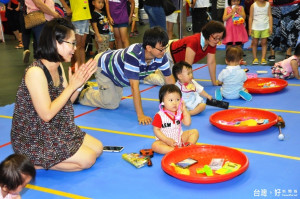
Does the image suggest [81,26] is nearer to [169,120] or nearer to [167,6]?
[167,6]

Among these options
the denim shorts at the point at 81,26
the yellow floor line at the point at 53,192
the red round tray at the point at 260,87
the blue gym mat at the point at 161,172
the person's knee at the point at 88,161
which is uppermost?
the denim shorts at the point at 81,26

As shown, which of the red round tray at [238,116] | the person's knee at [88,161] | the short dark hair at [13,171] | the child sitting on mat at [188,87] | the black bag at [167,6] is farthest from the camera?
the black bag at [167,6]

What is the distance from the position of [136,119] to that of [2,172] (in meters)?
2.27

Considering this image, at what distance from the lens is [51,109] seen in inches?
106

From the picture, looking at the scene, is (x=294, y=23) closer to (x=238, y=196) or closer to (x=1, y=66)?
(x=238, y=196)

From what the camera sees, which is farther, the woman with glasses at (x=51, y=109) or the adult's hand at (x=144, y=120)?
the adult's hand at (x=144, y=120)

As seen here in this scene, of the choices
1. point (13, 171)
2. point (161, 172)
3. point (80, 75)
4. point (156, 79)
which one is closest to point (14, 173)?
point (13, 171)

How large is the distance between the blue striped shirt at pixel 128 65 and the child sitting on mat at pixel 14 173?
2142 mm

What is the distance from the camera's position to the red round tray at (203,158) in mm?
2557

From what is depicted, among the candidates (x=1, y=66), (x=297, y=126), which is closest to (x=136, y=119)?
(x=297, y=126)

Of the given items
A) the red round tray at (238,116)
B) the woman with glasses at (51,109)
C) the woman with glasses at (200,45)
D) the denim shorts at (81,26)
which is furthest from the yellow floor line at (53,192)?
the denim shorts at (81,26)

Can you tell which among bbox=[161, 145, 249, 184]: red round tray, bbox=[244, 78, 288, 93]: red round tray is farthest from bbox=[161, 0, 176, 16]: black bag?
bbox=[161, 145, 249, 184]: red round tray

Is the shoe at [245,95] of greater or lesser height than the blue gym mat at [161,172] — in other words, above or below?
above

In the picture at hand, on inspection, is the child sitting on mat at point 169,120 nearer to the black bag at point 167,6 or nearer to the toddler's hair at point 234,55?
the toddler's hair at point 234,55
